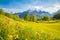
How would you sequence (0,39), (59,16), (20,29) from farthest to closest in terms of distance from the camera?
(59,16)
(20,29)
(0,39)

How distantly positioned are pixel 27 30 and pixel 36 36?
51 cm

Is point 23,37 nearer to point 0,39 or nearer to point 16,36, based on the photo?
point 16,36

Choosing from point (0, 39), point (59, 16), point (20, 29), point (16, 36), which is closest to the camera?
point (0, 39)

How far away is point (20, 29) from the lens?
28.2ft

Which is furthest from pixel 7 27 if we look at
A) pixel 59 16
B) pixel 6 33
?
pixel 59 16

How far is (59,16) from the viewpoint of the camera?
137500 millimetres

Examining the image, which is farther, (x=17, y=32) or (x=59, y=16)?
(x=59, y=16)

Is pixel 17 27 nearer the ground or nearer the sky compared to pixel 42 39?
nearer the sky

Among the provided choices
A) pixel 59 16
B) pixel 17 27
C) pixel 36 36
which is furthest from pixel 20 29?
pixel 59 16

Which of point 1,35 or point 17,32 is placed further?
point 17,32

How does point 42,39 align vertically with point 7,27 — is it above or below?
below

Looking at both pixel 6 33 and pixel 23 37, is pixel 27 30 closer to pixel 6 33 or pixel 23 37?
pixel 23 37

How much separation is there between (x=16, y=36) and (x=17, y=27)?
0.82 m

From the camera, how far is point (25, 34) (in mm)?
8359
